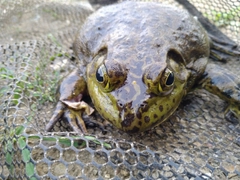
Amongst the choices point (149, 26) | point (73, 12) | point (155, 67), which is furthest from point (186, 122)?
point (73, 12)

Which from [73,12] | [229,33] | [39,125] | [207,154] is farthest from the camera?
[73,12]

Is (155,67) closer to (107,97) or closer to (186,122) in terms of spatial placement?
(107,97)

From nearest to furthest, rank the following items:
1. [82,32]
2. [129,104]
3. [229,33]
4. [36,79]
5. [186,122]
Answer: [129,104] → [186,122] → [36,79] → [82,32] → [229,33]

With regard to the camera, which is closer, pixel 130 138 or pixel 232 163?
pixel 232 163

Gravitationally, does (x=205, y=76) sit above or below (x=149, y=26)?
below

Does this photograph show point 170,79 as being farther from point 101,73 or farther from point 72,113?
point 72,113

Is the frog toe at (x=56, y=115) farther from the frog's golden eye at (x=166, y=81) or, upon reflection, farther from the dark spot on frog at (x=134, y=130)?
the frog's golden eye at (x=166, y=81)
